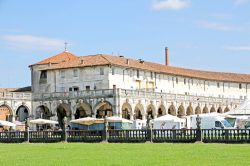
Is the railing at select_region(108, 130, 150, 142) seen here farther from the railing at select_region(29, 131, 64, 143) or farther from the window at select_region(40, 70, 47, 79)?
the window at select_region(40, 70, 47, 79)

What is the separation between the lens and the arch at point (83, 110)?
7770cm

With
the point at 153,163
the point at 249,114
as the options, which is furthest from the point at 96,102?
the point at 153,163

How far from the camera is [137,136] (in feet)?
139

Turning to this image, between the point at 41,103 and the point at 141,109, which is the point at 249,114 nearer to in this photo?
the point at 141,109

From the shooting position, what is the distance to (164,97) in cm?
8325

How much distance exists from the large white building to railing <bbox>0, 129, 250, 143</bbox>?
2630cm

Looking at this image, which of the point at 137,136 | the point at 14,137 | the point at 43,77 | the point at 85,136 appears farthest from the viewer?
the point at 43,77

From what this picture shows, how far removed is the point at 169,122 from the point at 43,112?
24.4 meters

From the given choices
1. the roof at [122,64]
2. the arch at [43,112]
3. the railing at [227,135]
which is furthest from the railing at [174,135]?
the arch at [43,112]

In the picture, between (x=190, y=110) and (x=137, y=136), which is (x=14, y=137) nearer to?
(x=137, y=136)

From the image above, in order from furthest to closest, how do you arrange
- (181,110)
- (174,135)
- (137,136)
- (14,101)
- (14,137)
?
1. (181,110)
2. (14,101)
3. (14,137)
4. (137,136)
5. (174,135)

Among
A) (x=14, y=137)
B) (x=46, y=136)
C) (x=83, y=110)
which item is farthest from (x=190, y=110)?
(x=46, y=136)

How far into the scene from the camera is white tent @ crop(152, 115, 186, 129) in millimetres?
62062

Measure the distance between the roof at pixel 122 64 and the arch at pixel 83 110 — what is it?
630 centimetres
